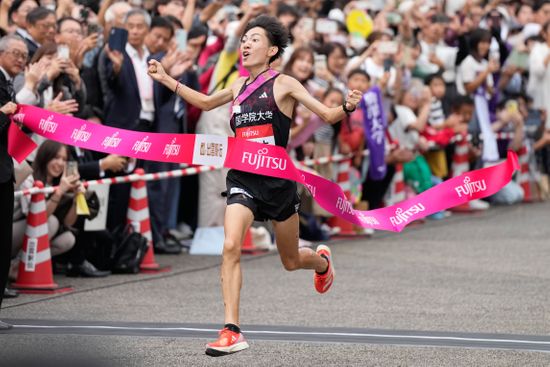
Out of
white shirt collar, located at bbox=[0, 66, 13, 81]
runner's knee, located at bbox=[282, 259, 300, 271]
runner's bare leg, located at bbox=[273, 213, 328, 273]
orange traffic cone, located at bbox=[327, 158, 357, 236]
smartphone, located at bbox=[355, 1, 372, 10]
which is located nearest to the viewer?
runner's bare leg, located at bbox=[273, 213, 328, 273]

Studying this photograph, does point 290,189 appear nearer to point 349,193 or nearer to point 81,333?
point 81,333

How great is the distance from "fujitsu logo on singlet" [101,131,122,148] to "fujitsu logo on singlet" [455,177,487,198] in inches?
93.9

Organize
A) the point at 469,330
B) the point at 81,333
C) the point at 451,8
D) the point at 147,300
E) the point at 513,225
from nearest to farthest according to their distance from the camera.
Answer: the point at 81,333 < the point at 469,330 < the point at 147,300 < the point at 513,225 < the point at 451,8

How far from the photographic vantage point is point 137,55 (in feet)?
43.3

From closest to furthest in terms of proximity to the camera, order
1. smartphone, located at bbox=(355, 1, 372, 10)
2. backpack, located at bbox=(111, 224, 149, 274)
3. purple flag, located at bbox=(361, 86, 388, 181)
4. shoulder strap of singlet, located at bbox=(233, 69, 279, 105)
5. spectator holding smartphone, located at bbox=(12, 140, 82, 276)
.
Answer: shoulder strap of singlet, located at bbox=(233, 69, 279, 105), spectator holding smartphone, located at bbox=(12, 140, 82, 276), backpack, located at bbox=(111, 224, 149, 274), purple flag, located at bbox=(361, 86, 388, 181), smartphone, located at bbox=(355, 1, 372, 10)

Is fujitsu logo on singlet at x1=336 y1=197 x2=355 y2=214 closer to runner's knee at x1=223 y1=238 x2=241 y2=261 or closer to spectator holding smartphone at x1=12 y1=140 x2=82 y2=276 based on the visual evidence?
runner's knee at x1=223 y1=238 x2=241 y2=261

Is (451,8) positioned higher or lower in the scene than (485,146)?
higher

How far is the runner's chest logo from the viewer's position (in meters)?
8.04

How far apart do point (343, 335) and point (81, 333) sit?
177 centimetres

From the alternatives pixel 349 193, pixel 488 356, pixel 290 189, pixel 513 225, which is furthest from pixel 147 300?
pixel 513 225

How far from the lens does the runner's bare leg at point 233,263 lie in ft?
24.3

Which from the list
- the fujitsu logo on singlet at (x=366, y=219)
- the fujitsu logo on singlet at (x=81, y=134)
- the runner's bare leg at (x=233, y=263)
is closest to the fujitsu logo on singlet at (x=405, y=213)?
the fujitsu logo on singlet at (x=366, y=219)

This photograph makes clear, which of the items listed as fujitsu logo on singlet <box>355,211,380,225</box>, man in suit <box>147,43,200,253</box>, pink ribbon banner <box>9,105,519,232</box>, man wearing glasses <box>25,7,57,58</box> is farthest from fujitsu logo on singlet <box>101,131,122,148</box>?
man in suit <box>147,43,200,253</box>

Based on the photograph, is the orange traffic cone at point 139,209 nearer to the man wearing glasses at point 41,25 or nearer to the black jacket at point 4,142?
the man wearing glasses at point 41,25
